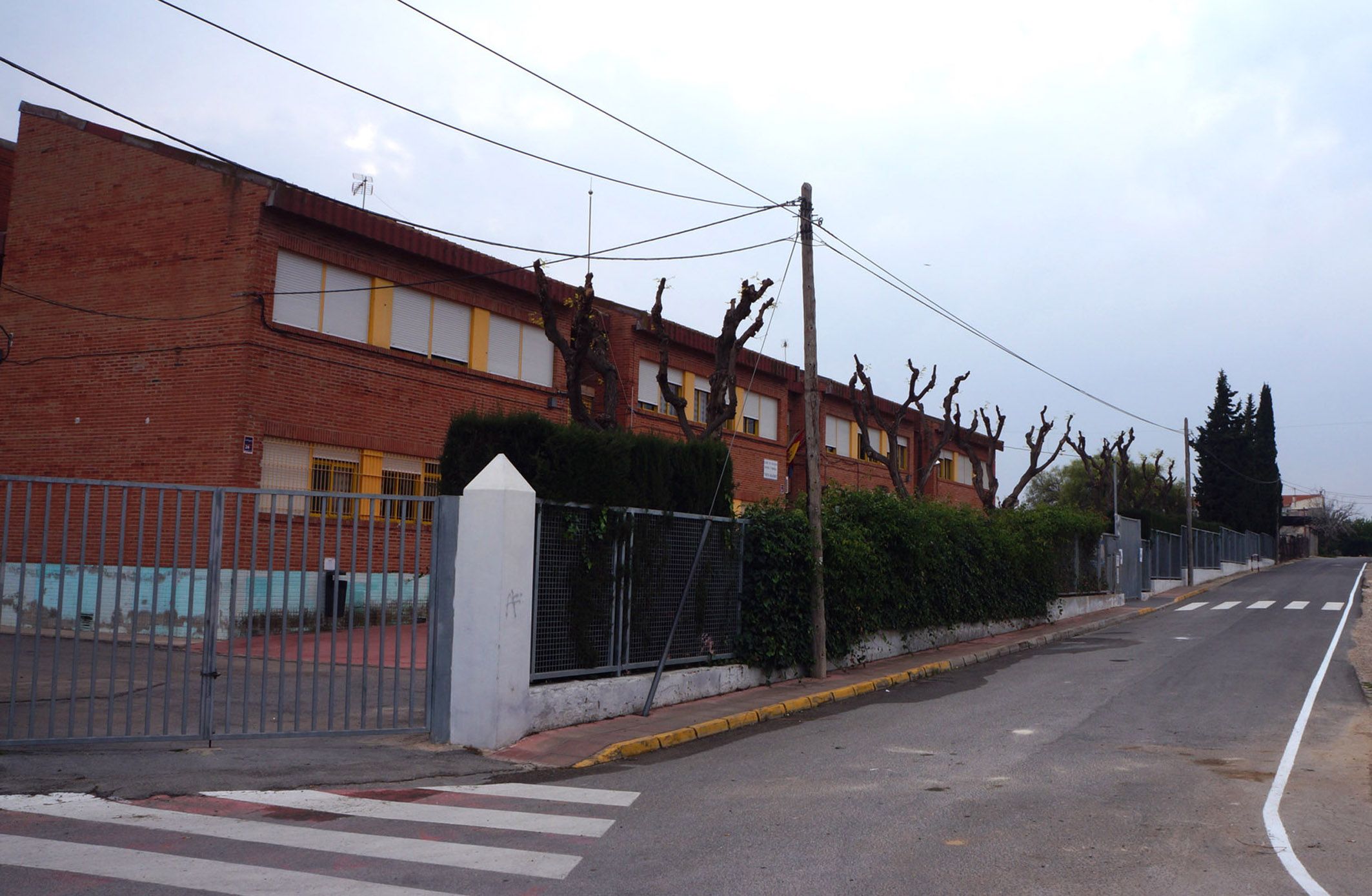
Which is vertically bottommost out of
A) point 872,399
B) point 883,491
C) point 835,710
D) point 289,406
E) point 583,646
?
point 835,710

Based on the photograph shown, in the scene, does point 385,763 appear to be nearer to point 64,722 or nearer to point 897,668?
point 64,722

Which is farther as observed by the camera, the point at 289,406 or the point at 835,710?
the point at 289,406

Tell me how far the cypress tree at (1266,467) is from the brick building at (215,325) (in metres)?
69.4

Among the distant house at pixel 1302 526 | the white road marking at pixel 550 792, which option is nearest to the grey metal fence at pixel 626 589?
the white road marking at pixel 550 792

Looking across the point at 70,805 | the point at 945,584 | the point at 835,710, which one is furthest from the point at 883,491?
the point at 70,805

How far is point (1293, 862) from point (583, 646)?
6749mm

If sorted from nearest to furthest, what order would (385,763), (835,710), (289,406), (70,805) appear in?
(70,805) < (385,763) < (835,710) < (289,406)

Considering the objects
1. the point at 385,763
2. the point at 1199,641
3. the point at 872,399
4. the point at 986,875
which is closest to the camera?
the point at 986,875

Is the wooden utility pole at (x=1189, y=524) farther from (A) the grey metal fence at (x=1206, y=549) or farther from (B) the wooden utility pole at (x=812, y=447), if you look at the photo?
(B) the wooden utility pole at (x=812, y=447)

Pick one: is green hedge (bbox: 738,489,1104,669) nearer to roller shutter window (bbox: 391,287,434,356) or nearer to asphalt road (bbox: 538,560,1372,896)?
asphalt road (bbox: 538,560,1372,896)

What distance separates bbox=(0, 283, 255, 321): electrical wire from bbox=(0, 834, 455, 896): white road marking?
15150 millimetres

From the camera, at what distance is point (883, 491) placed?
18.8 meters

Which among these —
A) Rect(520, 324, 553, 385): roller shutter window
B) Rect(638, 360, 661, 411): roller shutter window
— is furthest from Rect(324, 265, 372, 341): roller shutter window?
Rect(638, 360, 661, 411): roller shutter window

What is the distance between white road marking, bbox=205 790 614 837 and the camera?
6.96 meters
